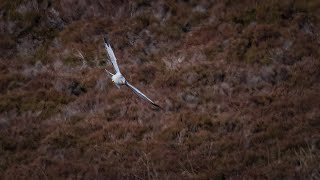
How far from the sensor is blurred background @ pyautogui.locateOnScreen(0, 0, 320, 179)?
12.7 metres

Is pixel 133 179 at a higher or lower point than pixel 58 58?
higher

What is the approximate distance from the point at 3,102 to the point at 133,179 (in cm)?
564

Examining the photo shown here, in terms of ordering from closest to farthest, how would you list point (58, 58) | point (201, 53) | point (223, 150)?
point (223, 150) → point (201, 53) → point (58, 58)

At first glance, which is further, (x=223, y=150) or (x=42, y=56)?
(x=42, y=56)

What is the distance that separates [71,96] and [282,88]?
5.89 m

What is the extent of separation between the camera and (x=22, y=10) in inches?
800

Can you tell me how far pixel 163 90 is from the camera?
53.2 ft

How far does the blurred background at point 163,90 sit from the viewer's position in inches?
501

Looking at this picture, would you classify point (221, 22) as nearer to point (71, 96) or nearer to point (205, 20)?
point (205, 20)

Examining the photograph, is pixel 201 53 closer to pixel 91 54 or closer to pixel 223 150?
pixel 91 54

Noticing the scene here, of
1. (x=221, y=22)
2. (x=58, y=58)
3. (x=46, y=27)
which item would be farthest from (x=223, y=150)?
(x=46, y=27)

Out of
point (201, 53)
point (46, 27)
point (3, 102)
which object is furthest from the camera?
point (46, 27)

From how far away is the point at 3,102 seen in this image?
1608 cm

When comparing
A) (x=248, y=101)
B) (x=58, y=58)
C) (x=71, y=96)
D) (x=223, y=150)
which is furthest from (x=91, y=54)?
(x=223, y=150)
